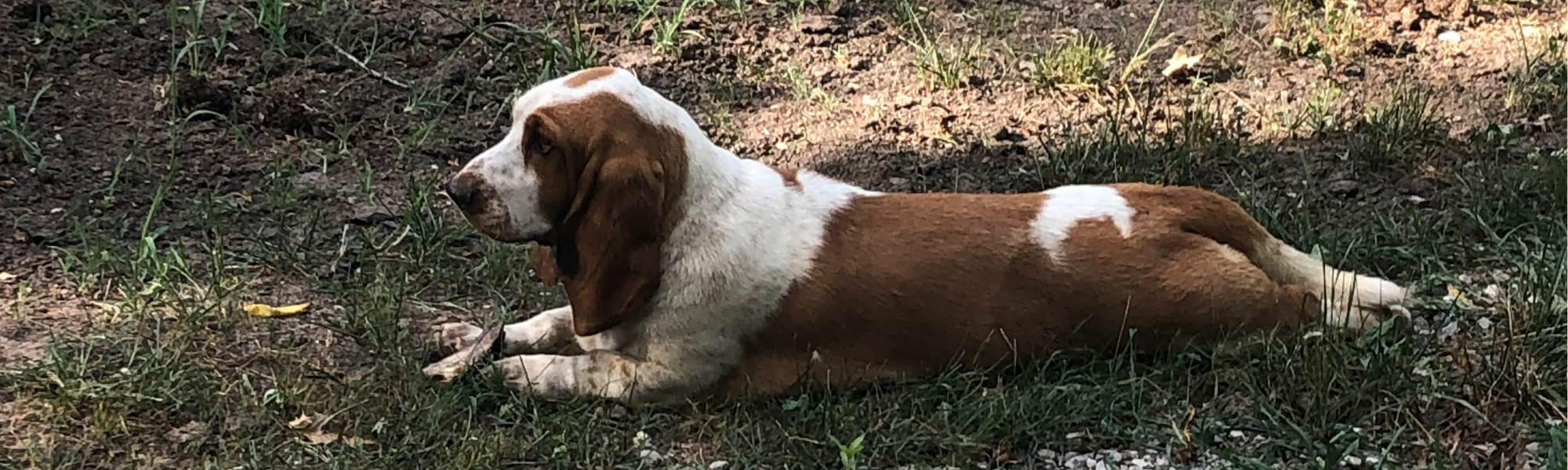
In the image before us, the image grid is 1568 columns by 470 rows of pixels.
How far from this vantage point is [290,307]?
158 inches

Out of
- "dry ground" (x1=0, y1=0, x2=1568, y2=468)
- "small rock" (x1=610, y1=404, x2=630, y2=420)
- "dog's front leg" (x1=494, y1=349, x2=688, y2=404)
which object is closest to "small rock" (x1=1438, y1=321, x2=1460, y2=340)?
"dry ground" (x1=0, y1=0, x2=1568, y2=468)

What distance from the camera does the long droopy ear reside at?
3.30 m

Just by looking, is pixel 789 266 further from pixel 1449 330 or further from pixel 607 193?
pixel 1449 330

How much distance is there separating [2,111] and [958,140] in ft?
9.70

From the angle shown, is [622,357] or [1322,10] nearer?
[622,357]

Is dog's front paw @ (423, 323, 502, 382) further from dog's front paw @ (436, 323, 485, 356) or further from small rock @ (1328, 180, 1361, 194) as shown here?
small rock @ (1328, 180, 1361, 194)

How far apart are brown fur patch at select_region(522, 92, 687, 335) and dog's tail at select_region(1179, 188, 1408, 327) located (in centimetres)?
118

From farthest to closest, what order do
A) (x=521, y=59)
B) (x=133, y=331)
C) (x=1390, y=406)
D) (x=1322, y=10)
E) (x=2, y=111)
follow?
(x=1322, y=10), (x=521, y=59), (x=2, y=111), (x=133, y=331), (x=1390, y=406)

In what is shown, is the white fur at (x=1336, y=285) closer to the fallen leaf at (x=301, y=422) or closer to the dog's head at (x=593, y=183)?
the dog's head at (x=593, y=183)

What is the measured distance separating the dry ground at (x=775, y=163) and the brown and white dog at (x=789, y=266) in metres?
0.09

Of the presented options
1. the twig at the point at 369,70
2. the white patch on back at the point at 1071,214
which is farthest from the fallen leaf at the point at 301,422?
the twig at the point at 369,70

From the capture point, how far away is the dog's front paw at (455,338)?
148 inches

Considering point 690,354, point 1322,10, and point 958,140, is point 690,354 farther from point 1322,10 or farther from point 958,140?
point 1322,10

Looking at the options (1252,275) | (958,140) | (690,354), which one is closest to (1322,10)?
(958,140)
